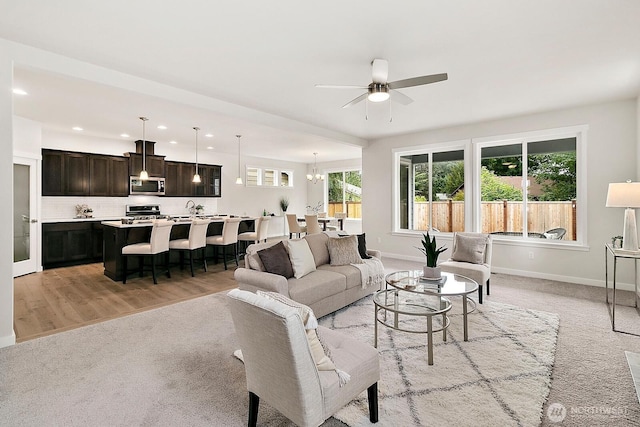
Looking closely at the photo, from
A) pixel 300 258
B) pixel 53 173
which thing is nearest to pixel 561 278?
pixel 300 258

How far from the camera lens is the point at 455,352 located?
2697mm

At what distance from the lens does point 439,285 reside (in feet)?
10.2

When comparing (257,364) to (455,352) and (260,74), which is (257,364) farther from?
(260,74)

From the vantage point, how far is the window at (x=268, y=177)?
10.3 m

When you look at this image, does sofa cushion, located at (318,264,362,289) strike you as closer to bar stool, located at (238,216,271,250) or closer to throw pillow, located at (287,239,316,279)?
throw pillow, located at (287,239,316,279)

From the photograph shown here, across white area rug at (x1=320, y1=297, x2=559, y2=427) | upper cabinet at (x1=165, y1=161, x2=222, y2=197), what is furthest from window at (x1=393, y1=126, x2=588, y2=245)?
upper cabinet at (x1=165, y1=161, x2=222, y2=197)

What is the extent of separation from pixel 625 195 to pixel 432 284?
2.49 meters

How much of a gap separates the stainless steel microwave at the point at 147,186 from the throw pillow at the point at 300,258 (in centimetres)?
557

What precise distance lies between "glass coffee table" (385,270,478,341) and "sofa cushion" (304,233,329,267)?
99 cm

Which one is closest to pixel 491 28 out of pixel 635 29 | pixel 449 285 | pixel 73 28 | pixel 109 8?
pixel 635 29

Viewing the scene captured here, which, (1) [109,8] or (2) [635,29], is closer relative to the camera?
(1) [109,8]

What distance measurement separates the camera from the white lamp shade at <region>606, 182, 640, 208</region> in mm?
3431

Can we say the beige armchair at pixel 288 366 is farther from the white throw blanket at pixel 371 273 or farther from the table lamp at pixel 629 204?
the table lamp at pixel 629 204

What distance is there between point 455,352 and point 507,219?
392 cm
